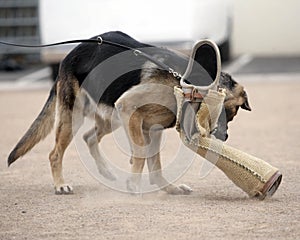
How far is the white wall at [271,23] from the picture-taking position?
20.0m

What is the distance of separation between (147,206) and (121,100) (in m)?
0.86

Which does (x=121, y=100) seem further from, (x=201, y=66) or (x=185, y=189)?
(x=185, y=189)

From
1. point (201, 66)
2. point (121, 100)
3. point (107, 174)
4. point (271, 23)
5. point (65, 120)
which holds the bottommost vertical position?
point (271, 23)

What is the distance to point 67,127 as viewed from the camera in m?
7.26

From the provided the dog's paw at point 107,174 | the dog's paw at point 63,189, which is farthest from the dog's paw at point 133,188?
the dog's paw at point 107,174

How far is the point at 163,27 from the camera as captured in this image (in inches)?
599

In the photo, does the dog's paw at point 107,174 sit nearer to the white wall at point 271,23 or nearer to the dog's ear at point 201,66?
the dog's ear at point 201,66

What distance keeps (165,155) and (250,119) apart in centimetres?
291

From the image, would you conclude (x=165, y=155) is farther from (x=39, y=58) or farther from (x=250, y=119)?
(x=39, y=58)

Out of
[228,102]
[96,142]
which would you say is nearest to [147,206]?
[228,102]

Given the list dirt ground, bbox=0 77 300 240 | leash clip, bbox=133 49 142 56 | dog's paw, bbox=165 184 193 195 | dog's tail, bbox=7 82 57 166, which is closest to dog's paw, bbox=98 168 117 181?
dirt ground, bbox=0 77 300 240

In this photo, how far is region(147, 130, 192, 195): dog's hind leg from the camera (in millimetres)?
6995

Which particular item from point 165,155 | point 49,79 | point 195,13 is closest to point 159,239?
point 165,155

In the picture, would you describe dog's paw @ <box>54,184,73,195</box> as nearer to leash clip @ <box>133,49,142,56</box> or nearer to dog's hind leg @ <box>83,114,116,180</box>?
dog's hind leg @ <box>83,114,116,180</box>
